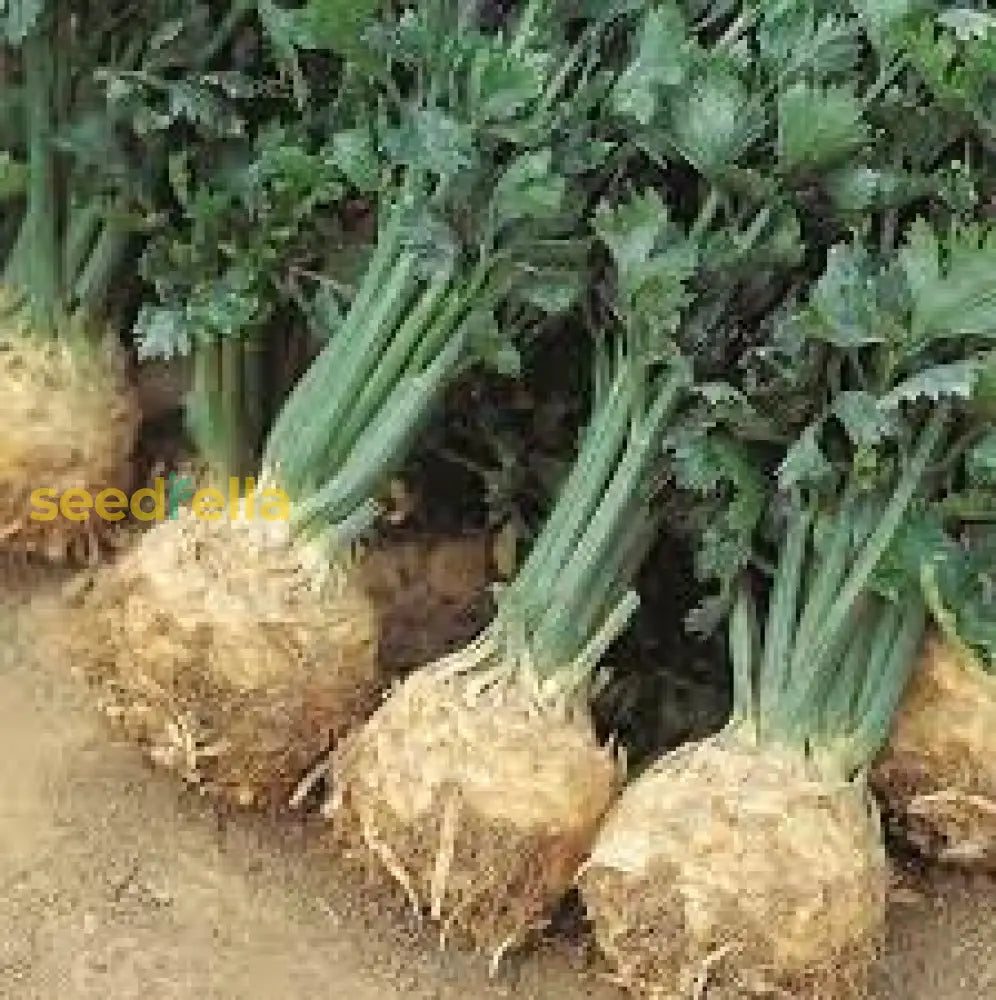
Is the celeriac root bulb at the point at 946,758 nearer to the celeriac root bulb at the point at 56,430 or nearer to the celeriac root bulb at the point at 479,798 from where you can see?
the celeriac root bulb at the point at 479,798

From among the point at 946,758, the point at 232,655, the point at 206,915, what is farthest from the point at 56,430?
the point at 946,758

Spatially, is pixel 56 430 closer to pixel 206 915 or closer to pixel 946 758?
pixel 206 915

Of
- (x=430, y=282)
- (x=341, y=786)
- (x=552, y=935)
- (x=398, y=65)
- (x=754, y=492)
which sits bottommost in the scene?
(x=552, y=935)

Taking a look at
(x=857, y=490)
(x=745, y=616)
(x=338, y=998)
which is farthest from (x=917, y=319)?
(x=338, y=998)

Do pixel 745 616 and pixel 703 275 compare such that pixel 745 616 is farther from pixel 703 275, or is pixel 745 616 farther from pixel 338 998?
pixel 338 998

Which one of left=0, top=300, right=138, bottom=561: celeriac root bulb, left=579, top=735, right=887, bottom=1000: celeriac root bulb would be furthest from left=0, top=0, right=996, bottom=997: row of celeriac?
left=0, top=300, right=138, bottom=561: celeriac root bulb

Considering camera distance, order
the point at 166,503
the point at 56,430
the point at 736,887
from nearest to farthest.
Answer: the point at 736,887, the point at 56,430, the point at 166,503

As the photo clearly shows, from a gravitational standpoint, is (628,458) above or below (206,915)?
above

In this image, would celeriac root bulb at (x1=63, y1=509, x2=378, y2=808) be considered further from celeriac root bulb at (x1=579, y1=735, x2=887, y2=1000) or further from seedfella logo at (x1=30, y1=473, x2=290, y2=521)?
celeriac root bulb at (x1=579, y1=735, x2=887, y2=1000)
